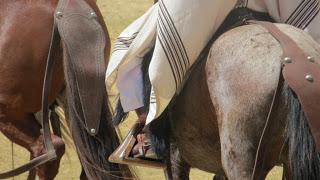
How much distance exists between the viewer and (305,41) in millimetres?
2281

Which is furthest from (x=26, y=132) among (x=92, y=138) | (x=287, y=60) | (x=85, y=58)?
(x=287, y=60)

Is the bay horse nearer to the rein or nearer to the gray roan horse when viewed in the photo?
the rein

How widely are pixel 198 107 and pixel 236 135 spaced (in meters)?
A: 0.40

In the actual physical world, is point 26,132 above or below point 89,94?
below

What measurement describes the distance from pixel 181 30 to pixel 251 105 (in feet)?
1.70

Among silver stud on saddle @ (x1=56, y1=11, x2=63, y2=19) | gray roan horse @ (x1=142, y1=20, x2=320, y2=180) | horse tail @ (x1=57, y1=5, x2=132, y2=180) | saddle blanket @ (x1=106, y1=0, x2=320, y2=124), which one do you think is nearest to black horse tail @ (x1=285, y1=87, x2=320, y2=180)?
gray roan horse @ (x1=142, y1=20, x2=320, y2=180)

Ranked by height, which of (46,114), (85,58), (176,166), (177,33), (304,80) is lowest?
(176,166)

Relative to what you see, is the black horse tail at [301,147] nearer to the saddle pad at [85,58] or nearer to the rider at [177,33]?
the rider at [177,33]

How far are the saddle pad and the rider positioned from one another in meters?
0.28

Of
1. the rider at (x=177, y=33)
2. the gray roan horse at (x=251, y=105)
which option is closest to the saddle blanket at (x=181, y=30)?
the rider at (x=177, y=33)

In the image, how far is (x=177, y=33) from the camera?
255 cm

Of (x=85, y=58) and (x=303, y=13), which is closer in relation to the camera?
(x=303, y=13)

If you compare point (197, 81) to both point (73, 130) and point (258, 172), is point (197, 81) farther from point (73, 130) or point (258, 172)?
point (73, 130)

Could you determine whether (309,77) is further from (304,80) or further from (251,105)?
(251,105)
